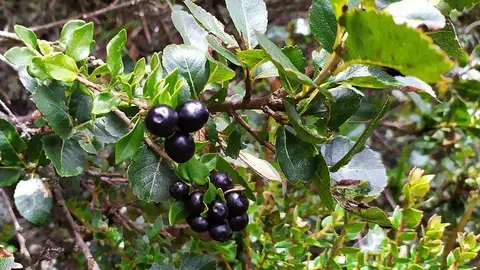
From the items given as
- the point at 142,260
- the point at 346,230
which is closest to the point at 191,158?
the point at 142,260

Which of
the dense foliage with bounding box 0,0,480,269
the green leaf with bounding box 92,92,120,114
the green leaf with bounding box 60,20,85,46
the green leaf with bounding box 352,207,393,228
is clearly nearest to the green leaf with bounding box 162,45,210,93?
the dense foliage with bounding box 0,0,480,269

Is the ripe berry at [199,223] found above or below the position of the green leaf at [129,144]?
below

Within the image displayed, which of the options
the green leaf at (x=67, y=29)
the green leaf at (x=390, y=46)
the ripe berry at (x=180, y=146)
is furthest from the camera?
the green leaf at (x=67, y=29)

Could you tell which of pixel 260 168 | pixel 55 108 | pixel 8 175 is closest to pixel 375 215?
pixel 260 168

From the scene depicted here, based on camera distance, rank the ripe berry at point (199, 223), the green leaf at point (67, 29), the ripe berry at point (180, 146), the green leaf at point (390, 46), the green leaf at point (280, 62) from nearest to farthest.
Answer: the green leaf at point (390, 46) < the green leaf at point (280, 62) < the ripe berry at point (180, 146) < the ripe berry at point (199, 223) < the green leaf at point (67, 29)

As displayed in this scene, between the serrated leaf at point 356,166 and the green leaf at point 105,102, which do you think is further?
the serrated leaf at point 356,166

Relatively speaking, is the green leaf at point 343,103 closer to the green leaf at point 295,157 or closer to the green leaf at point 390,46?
the green leaf at point 295,157

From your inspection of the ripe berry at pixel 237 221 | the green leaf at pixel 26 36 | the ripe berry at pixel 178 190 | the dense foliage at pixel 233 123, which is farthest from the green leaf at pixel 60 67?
the ripe berry at pixel 237 221
